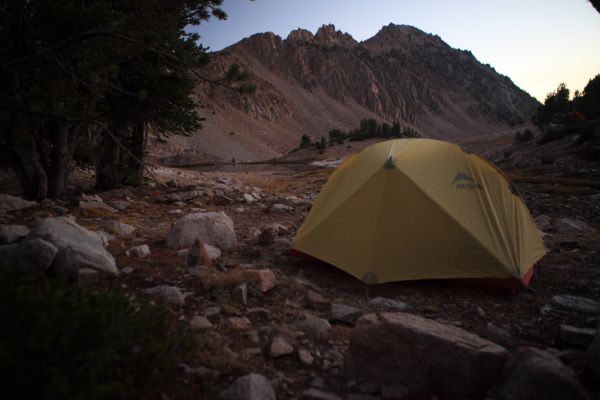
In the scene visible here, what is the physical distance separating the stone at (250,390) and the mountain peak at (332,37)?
415 feet

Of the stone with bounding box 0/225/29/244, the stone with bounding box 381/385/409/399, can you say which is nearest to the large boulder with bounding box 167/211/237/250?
the stone with bounding box 0/225/29/244

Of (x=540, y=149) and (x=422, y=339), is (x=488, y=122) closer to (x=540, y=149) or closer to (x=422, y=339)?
(x=540, y=149)

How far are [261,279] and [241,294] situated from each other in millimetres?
406

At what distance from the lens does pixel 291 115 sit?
8144 centimetres

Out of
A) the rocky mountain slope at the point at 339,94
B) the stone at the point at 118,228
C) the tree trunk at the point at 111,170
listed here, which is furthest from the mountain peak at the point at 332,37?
the stone at the point at 118,228

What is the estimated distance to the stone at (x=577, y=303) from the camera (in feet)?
14.4

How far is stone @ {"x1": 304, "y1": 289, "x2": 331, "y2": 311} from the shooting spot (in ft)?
13.6

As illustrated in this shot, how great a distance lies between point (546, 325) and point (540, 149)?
26.5 metres

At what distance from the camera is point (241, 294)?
4.00 meters

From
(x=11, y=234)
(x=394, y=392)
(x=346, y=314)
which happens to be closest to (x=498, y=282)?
(x=346, y=314)

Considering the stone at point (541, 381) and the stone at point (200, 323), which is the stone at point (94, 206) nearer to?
the stone at point (200, 323)

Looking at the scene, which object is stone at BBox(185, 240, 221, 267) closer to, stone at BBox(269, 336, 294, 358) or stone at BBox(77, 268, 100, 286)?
stone at BBox(77, 268, 100, 286)

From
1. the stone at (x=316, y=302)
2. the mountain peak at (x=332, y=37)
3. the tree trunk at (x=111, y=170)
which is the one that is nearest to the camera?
the stone at (x=316, y=302)

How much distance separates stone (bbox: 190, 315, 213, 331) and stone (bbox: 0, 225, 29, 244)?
2787 millimetres
